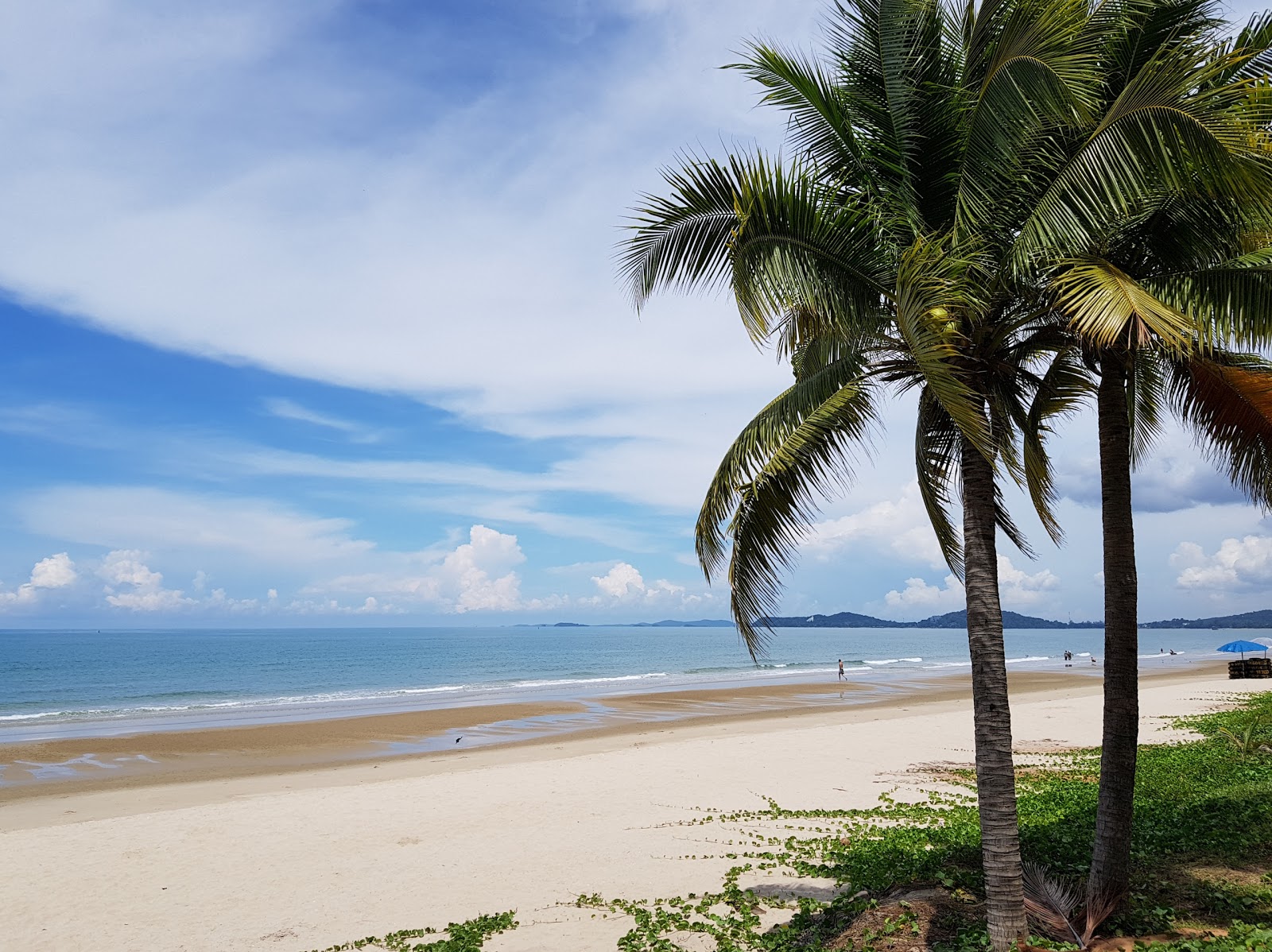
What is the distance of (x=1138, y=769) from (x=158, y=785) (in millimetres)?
18056

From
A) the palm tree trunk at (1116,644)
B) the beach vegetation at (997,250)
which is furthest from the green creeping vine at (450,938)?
the palm tree trunk at (1116,644)

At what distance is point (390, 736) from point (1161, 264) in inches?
964

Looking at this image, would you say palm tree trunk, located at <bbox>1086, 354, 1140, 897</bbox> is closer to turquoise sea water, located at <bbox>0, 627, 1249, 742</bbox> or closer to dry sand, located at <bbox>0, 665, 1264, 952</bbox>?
dry sand, located at <bbox>0, 665, 1264, 952</bbox>

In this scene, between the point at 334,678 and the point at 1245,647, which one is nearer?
the point at 1245,647

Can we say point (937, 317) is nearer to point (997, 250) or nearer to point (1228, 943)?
point (997, 250)

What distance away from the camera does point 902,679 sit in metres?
49.7

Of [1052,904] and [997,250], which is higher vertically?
[997,250]

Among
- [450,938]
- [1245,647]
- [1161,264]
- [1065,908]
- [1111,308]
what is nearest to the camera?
[1111,308]

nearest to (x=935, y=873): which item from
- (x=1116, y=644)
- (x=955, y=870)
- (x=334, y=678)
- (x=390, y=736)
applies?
(x=955, y=870)

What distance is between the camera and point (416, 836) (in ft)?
38.9

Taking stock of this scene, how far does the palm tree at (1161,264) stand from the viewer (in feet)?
15.3

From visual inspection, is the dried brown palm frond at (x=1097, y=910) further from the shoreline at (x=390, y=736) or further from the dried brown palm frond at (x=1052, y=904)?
the shoreline at (x=390, y=736)

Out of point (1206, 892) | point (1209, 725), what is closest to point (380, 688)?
point (1209, 725)

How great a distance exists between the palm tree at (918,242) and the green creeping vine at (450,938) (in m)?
4.28
